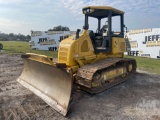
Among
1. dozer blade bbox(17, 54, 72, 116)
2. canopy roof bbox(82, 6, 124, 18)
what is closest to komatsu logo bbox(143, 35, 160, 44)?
canopy roof bbox(82, 6, 124, 18)

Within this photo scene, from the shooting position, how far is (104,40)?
6719 millimetres

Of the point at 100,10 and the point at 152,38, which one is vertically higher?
the point at 100,10

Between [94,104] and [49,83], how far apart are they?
151 centimetres

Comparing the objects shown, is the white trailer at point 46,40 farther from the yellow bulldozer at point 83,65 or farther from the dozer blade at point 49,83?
the dozer blade at point 49,83

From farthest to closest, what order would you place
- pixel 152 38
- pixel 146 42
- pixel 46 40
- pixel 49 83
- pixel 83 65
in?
Result: pixel 46 40
pixel 146 42
pixel 152 38
pixel 83 65
pixel 49 83

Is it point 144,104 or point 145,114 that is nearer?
point 145,114

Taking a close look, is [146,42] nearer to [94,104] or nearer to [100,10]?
[100,10]

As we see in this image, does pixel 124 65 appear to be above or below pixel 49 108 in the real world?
above

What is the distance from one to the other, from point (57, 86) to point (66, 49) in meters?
1.25

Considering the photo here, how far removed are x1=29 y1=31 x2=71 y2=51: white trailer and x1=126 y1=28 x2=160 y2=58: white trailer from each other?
9.18 meters

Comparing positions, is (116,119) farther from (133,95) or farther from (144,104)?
(133,95)

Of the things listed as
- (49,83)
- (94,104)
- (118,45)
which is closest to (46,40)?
(118,45)

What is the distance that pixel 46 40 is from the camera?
25.5 metres

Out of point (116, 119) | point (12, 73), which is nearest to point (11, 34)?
point (12, 73)
